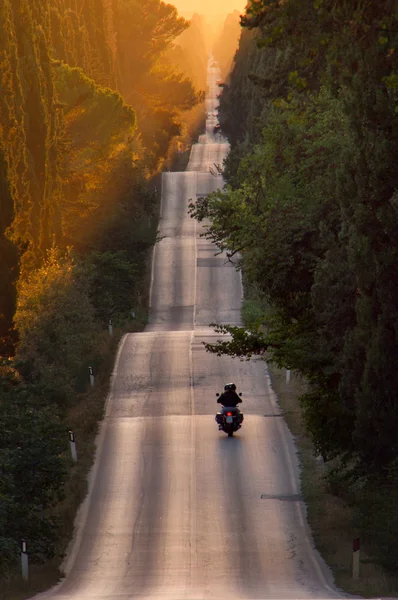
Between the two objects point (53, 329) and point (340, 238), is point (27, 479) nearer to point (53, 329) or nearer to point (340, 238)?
point (340, 238)

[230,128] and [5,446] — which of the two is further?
[230,128]

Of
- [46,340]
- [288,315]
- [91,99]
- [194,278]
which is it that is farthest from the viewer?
[194,278]

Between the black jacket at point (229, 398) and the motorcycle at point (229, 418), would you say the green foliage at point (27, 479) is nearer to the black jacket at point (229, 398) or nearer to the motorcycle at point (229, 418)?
the black jacket at point (229, 398)

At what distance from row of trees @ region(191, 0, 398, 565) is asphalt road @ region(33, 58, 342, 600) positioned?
7.82 ft

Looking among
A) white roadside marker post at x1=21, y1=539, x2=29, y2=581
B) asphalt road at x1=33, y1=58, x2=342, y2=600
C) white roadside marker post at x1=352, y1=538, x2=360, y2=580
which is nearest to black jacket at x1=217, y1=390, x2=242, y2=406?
asphalt road at x1=33, y1=58, x2=342, y2=600

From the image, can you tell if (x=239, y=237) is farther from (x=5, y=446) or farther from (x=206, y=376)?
(x=206, y=376)

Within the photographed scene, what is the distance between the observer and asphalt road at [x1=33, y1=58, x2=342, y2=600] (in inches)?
730

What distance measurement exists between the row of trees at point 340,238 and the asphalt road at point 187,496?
7.82ft

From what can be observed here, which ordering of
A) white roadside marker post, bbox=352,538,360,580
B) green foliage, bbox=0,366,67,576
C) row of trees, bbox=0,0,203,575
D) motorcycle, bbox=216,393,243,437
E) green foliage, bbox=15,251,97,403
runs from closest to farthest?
white roadside marker post, bbox=352,538,360,580, green foliage, bbox=0,366,67,576, row of trees, bbox=0,0,203,575, motorcycle, bbox=216,393,243,437, green foliage, bbox=15,251,97,403

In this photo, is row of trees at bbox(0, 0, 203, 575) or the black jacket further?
the black jacket

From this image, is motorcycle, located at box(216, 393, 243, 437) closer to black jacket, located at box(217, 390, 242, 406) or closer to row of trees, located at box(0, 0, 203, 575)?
black jacket, located at box(217, 390, 242, 406)

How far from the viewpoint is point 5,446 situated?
21531 millimetres

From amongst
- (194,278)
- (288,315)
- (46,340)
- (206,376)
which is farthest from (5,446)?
(194,278)

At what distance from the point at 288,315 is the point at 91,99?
32.9m
